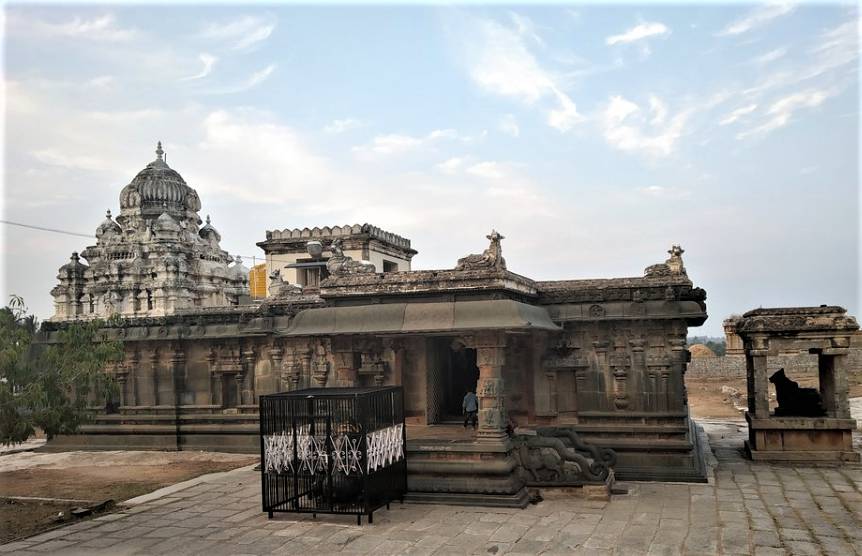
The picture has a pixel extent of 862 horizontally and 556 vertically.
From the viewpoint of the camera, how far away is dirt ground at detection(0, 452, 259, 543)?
44.5 feet

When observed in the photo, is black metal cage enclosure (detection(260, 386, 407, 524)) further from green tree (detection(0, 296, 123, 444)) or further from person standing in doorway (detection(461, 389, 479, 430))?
green tree (detection(0, 296, 123, 444))

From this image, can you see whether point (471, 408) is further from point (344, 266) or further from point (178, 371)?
point (178, 371)

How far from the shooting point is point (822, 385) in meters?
18.0

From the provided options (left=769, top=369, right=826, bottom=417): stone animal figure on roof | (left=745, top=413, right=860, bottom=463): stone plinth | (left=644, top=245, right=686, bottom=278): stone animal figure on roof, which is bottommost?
(left=745, top=413, right=860, bottom=463): stone plinth

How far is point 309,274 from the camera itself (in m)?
32.3

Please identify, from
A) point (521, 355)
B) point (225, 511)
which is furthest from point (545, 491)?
point (225, 511)

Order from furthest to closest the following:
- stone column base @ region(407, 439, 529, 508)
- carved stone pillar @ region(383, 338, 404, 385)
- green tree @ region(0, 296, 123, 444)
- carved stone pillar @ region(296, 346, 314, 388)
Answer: carved stone pillar @ region(296, 346, 314, 388) < carved stone pillar @ region(383, 338, 404, 385) < stone column base @ region(407, 439, 529, 508) < green tree @ region(0, 296, 123, 444)

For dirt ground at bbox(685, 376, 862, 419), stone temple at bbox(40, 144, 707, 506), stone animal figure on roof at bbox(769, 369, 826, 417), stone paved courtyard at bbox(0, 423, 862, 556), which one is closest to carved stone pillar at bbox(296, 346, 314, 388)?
stone temple at bbox(40, 144, 707, 506)

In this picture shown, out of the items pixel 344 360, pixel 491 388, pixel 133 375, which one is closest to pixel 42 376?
pixel 344 360

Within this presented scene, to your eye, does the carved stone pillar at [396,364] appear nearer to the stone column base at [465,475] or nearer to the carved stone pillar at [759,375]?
the stone column base at [465,475]

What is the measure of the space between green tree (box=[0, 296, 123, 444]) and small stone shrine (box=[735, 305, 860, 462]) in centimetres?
1430

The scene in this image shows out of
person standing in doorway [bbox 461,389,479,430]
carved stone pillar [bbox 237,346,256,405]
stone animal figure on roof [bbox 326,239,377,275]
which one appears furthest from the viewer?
carved stone pillar [bbox 237,346,256,405]

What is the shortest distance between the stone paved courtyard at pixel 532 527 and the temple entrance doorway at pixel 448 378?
4008 millimetres

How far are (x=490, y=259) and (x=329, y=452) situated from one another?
15.6 ft
